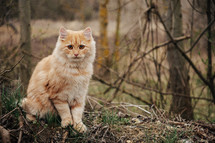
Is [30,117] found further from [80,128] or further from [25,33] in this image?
[25,33]

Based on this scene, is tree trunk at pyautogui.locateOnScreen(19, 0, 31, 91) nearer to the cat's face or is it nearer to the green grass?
the cat's face

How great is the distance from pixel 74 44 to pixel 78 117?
3.31 ft

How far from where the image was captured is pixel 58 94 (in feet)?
8.30

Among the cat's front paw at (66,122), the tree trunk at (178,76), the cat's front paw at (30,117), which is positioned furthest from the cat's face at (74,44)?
the tree trunk at (178,76)

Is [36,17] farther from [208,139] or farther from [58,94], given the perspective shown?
[208,139]

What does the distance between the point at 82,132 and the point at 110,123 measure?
393 mm

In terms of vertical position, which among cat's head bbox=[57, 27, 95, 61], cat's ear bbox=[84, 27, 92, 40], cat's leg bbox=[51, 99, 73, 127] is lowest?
cat's leg bbox=[51, 99, 73, 127]

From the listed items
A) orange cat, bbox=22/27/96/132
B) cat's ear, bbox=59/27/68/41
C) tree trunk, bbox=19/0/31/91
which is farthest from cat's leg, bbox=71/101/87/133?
tree trunk, bbox=19/0/31/91

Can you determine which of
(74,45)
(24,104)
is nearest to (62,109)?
(24,104)

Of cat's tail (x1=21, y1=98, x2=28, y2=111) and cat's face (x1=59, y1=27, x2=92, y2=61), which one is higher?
cat's face (x1=59, y1=27, x2=92, y2=61)

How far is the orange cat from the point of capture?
2547mm

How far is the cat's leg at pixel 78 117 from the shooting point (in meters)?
2.42

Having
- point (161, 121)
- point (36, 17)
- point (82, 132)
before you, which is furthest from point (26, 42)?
point (161, 121)

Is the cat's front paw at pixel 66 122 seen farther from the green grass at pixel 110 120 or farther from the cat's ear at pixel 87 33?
the cat's ear at pixel 87 33
